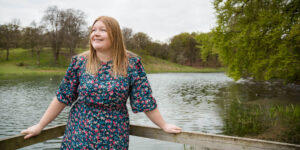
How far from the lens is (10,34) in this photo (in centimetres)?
5306

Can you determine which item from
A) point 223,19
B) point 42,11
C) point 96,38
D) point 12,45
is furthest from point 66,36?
point 96,38

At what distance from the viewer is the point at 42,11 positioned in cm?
4969

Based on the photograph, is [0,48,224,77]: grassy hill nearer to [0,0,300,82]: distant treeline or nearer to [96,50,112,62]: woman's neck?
[0,0,300,82]: distant treeline

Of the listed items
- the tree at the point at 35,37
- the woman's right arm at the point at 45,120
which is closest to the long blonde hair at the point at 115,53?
the woman's right arm at the point at 45,120

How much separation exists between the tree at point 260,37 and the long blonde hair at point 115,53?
9.11 meters

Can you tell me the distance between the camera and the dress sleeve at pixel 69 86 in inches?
90.7

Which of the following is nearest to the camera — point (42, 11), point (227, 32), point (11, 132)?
point (11, 132)

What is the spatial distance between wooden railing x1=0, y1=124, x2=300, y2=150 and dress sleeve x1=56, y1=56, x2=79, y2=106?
1.22 ft

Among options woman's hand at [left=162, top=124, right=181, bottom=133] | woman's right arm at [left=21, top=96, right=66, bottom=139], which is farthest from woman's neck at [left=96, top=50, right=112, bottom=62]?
woman's hand at [left=162, top=124, right=181, bottom=133]

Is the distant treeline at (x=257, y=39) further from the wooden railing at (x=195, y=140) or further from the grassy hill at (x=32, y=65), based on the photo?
the grassy hill at (x=32, y=65)

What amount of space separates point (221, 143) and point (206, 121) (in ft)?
30.8

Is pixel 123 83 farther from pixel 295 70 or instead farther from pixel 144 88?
pixel 295 70

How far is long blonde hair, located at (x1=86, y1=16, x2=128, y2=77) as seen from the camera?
228 centimetres

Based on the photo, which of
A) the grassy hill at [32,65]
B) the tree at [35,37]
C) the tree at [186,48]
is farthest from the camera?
the tree at [186,48]
